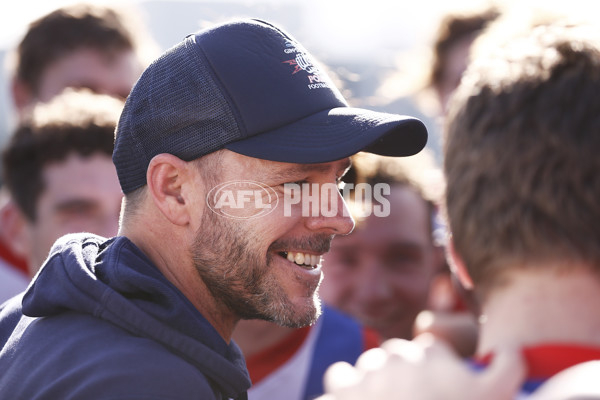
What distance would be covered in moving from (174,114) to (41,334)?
0.74 metres

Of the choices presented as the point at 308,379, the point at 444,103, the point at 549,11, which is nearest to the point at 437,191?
the point at 444,103

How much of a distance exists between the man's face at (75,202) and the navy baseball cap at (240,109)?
5.37ft

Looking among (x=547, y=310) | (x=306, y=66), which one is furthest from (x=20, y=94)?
(x=547, y=310)

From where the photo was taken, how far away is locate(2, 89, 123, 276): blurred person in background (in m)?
4.00

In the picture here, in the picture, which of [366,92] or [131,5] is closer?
[131,5]

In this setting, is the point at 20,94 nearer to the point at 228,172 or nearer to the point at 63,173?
the point at 63,173

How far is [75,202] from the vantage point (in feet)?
13.1

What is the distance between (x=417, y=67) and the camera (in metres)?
6.04

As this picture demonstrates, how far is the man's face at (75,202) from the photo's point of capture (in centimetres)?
398

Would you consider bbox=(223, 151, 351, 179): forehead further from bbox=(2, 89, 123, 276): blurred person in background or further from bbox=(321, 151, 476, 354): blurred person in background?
bbox=(2, 89, 123, 276): blurred person in background

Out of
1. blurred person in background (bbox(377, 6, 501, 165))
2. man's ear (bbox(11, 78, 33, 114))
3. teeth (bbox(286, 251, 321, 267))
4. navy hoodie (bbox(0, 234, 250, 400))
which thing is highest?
navy hoodie (bbox(0, 234, 250, 400))

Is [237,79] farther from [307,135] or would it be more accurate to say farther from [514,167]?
[514,167]

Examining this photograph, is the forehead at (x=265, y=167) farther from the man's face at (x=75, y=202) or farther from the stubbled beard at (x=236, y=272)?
the man's face at (x=75, y=202)

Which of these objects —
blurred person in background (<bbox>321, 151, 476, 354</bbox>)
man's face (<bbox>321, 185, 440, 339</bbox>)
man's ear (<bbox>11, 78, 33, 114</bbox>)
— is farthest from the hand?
man's ear (<bbox>11, 78, 33, 114</bbox>)
